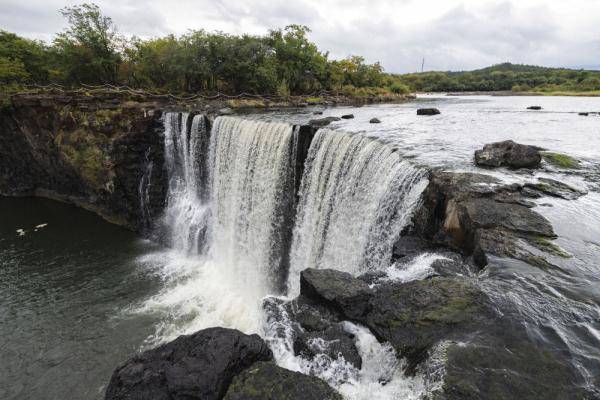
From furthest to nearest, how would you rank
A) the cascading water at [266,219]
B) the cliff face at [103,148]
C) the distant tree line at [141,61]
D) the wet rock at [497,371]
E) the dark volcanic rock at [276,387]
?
the distant tree line at [141,61]
the cliff face at [103,148]
the cascading water at [266,219]
the dark volcanic rock at [276,387]
the wet rock at [497,371]

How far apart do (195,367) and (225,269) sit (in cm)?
1201

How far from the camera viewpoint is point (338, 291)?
6535 millimetres

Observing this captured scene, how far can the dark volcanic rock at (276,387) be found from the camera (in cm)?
427

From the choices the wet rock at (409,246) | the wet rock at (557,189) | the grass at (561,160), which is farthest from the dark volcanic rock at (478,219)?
the grass at (561,160)

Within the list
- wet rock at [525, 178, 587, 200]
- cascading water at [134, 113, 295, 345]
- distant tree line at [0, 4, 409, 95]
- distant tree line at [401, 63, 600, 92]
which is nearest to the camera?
wet rock at [525, 178, 587, 200]

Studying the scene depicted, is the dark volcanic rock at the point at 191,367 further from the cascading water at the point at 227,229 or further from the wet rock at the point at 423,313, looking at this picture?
the cascading water at the point at 227,229

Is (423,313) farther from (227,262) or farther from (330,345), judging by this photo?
(227,262)

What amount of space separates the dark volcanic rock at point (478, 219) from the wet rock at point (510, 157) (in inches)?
83.5

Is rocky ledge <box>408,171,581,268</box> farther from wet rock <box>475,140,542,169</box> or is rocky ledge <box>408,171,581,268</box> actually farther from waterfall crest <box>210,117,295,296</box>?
waterfall crest <box>210,117,295,296</box>

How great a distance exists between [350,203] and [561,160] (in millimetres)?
8481

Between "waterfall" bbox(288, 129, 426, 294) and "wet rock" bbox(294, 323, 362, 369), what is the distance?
4.18m

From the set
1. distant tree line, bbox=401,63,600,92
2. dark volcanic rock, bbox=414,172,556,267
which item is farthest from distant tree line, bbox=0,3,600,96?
distant tree line, bbox=401,63,600,92

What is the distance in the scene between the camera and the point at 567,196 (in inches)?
382

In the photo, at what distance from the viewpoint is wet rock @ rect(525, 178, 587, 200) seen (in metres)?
9.73
